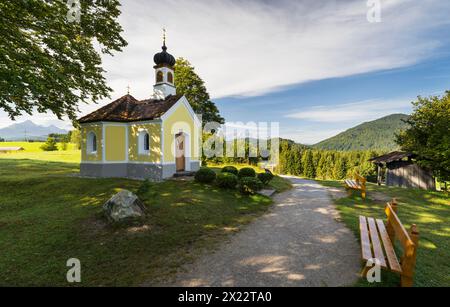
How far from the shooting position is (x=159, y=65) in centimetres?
1809

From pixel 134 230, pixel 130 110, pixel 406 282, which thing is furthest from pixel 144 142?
pixel 406 282

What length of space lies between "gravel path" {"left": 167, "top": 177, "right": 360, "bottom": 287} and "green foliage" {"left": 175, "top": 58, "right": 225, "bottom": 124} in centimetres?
2007

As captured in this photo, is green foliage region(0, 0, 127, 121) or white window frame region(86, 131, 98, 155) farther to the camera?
white window frame region(86, 131, 98, 155)

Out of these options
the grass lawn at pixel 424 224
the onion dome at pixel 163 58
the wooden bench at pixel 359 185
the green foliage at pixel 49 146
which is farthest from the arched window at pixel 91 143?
the green foliage at pixel 49 146

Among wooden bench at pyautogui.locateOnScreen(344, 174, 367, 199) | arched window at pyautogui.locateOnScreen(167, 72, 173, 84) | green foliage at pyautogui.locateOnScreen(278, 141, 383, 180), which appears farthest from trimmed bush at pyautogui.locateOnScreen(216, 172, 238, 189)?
green foliage at pyautogui.locateOnScreen(278, 141, 383, 180)

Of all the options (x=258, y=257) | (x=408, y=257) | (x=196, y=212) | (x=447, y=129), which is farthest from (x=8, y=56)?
(x=447, y=129)

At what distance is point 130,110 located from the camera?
17.8 m

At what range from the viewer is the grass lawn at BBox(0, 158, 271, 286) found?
500cm

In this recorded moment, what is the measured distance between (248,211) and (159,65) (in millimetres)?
14225

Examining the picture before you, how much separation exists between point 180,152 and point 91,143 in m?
6.84

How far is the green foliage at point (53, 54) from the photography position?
845cm

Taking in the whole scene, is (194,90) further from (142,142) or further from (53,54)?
(53,54)

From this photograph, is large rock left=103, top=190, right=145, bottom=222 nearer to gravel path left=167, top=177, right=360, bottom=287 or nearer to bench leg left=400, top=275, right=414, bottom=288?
gravel path left=167, top=177, right=360, bottom=287

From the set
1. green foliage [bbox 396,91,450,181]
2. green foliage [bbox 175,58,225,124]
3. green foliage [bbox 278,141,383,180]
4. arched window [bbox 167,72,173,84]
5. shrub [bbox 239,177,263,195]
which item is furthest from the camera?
green foliage [bbox 278,141,383,180]
